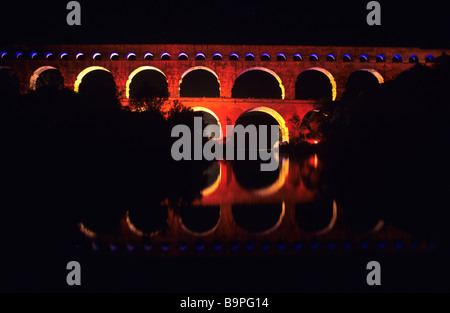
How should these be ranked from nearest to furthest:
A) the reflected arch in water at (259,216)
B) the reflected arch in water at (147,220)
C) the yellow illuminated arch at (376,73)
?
the reflected arch in water at (147,220) < the reflected arch in water at (259,216) < the yellow illuminated arch at (376,73)

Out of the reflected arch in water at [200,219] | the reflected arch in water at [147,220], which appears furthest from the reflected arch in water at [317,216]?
the reflected arch in water at [147,220]

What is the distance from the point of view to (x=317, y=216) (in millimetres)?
3828

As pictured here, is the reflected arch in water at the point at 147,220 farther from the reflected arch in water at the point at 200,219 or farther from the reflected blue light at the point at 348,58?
the reflected blue light at the point at 348,58

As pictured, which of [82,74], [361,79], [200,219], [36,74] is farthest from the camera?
[361,79]

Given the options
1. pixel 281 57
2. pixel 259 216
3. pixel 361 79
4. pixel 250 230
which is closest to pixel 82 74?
pixel 281 57

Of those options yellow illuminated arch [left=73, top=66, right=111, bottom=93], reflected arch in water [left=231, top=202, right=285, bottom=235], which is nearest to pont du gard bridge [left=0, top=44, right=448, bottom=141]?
yellow illuminated arch [left=73, top=66, right=111, bottom=93]

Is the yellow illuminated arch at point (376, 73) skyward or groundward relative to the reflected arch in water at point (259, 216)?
skyward

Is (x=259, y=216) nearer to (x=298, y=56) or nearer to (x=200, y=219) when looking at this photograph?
(x=200, y=219)

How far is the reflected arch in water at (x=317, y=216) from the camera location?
3342 millimetres

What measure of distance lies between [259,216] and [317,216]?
792 mm

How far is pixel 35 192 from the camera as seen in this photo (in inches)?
198

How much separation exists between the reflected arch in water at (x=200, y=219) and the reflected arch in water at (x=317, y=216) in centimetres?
111

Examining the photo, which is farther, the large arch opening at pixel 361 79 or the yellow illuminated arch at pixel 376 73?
the large arch opening at pixel 361 79

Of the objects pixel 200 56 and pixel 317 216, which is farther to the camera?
pixel 200 56
